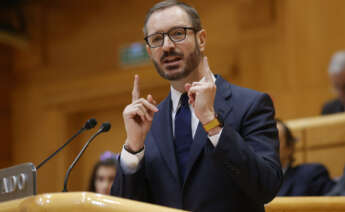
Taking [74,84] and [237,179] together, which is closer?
[237,179]

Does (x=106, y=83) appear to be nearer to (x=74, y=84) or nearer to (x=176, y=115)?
(x=74, y=84)

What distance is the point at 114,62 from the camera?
5.41 metres

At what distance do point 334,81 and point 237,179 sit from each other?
2.32 m

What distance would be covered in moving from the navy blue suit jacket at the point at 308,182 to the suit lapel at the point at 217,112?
56.7 inches

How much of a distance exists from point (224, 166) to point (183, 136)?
214mm

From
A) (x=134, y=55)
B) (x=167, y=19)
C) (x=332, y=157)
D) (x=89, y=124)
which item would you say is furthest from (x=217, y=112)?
(x=134, y=55)

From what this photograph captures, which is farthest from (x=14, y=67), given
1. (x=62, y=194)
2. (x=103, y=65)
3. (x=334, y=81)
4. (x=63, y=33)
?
(x=62, y=194)

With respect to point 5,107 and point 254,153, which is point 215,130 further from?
point 5,107

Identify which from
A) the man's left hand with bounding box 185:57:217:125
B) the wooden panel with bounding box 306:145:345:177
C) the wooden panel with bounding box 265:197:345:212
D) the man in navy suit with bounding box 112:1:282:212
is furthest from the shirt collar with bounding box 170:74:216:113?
the wooden panel with bounding box 306:145:345:177

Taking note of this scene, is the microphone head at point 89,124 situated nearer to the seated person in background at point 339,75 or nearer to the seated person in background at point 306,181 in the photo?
the seated person in background at point 306,181

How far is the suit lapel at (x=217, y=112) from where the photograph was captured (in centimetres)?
148

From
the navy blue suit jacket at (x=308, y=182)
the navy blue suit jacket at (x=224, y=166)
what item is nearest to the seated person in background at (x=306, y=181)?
the navy blue suit jacket at (x=308, y=182)

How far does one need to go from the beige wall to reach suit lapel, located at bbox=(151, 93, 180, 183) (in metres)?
2.30

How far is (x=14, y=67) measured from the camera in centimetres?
598
